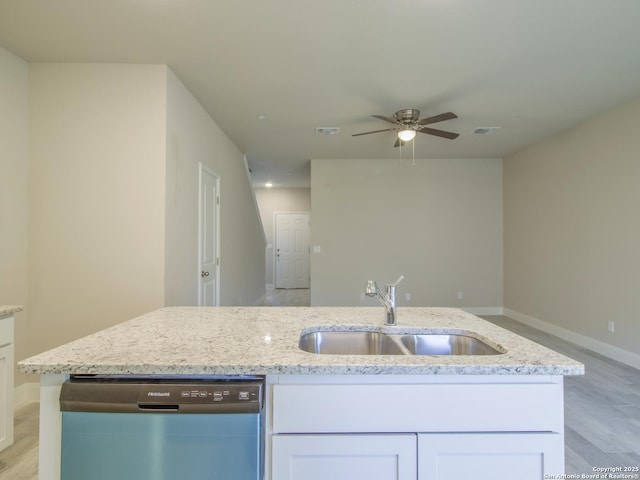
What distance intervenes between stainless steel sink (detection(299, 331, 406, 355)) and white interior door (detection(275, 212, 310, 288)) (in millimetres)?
7260

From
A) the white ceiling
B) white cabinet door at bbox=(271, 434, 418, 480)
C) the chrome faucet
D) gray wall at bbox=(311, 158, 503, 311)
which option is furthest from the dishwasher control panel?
gray wall at bbox=(311, 158, 503, 311)

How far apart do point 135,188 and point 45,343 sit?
55.9 inches

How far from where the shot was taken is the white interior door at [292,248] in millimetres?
8703

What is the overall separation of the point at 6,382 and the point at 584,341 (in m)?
5.42

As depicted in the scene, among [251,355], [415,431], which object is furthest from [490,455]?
[251,355]

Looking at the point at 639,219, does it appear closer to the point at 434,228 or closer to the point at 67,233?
the point at 434,228

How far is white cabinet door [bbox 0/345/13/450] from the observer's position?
1788 mm

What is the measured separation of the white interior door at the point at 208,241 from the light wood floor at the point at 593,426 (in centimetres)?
156

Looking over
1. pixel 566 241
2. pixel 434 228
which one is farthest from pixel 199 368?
pixel 434 228

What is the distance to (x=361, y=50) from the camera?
2365 mm

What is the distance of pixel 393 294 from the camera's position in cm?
145

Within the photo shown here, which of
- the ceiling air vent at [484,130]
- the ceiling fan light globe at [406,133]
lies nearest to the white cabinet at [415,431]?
the ceiling fan light globe at [406,133]

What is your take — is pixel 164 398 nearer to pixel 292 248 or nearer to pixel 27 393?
pixel 27 393

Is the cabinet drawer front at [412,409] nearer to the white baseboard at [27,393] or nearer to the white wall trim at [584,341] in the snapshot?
the white baseboard at [27,393]
